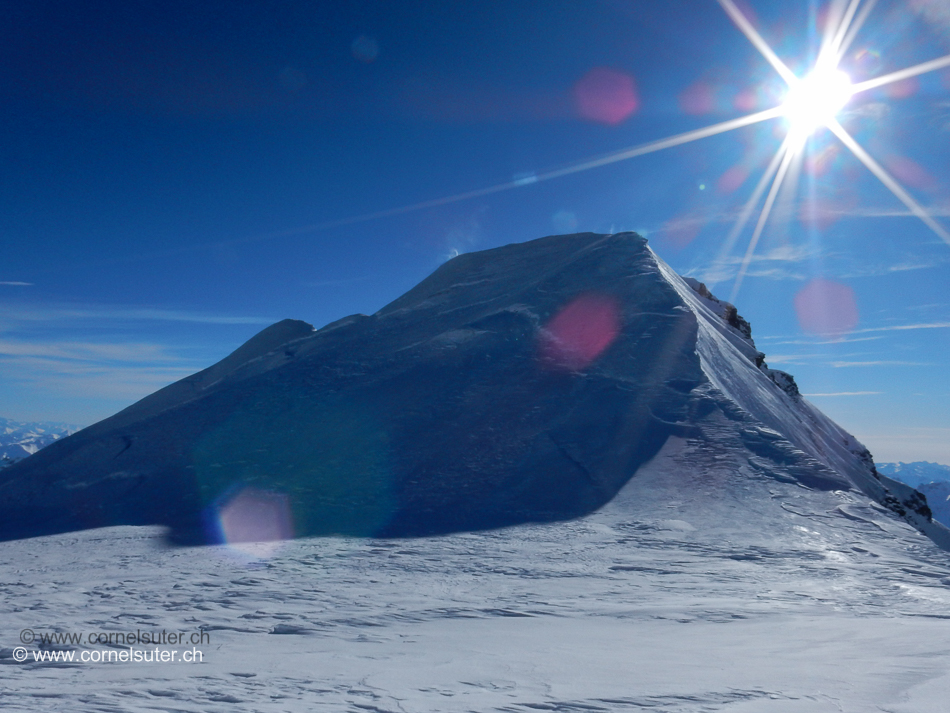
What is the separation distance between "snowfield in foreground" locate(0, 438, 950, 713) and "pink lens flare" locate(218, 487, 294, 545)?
122cm

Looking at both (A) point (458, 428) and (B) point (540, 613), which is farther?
(A) point (458, 428)

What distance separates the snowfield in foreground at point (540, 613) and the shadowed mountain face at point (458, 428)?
1924 millimetres

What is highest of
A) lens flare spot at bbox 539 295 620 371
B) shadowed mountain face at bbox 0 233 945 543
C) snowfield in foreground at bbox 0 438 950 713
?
lens flare spot at bbox 539 295 620 371

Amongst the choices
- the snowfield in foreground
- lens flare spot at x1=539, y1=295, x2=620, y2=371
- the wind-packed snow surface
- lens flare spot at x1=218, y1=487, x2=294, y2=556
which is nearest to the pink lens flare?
lens flare spot at x1=218, y1=487, x2=294, y2=556

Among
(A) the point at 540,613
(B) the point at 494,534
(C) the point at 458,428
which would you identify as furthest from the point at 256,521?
(A) the point at 540,613

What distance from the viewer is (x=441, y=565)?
1095 centimetres

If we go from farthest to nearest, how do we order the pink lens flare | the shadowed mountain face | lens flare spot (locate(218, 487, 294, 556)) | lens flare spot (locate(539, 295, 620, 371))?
lens flare spot (locate(539, 295, 620, 371)), the shadowed mountain face, the pink lens flare, lens flare spot (locate(218, 487, 294, 556))

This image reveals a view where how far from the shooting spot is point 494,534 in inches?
523

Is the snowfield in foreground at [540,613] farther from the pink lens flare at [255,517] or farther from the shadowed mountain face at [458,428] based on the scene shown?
the shadowed mountain face at [458,428]

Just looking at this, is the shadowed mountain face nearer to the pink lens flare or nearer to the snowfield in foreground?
the pink lens flare

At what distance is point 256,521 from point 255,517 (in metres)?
0.31

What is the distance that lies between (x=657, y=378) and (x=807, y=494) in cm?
656

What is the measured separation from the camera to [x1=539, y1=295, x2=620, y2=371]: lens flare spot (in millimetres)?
22047

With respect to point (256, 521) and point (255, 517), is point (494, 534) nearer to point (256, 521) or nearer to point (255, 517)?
point (256, 521)
